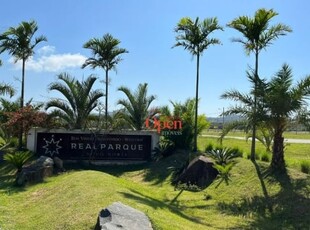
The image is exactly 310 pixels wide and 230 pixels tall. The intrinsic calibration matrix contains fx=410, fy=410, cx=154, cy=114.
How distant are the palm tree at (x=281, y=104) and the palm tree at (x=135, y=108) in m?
8.97

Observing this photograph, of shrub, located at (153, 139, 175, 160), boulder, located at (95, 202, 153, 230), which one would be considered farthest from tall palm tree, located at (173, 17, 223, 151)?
boulder, located at (95, 202, 153, 230)

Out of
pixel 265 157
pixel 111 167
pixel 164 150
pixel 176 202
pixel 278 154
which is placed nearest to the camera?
pixel 176 202

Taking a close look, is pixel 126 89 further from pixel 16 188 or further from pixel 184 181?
pixel 16 188

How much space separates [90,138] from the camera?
18.6 meters

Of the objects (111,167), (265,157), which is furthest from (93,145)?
(265,157)

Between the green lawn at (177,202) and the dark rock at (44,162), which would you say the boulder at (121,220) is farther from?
the dark rock at (44,162)

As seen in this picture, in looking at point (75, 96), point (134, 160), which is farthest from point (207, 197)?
point (75, 96)

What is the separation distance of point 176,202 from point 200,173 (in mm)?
2726

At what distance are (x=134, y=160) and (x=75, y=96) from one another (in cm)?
404

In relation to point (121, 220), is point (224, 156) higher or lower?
higher

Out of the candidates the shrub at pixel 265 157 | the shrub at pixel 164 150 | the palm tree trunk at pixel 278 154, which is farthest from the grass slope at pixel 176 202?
the shrub at pixel 164 150

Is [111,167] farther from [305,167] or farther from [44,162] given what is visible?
[305,167]

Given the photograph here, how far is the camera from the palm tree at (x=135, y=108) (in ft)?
68.5

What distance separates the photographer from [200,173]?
14.2m
